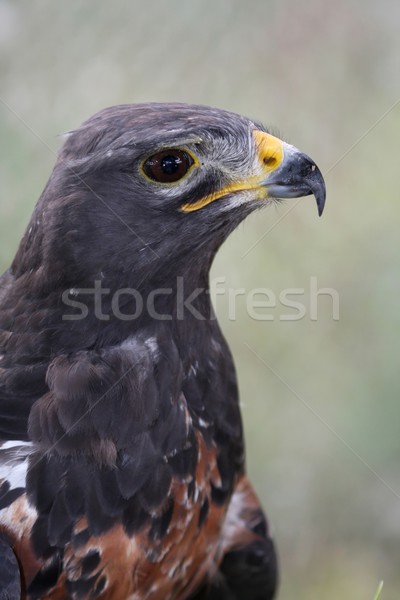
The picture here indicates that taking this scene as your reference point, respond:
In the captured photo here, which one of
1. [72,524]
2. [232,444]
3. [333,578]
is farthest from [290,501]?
[72,524]

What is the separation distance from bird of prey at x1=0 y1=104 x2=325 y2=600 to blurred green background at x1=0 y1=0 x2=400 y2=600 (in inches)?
80.0

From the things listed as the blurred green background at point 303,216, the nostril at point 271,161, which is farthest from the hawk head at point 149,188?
the blurred green background at point 303,216

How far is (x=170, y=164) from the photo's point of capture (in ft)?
10.4

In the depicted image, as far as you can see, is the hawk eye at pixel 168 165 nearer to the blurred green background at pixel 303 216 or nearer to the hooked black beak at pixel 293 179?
the hooked black beak at pixel 293 179

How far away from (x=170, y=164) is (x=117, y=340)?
65 centimetres

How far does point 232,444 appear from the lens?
371 cm

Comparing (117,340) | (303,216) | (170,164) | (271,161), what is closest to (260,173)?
(271,161)

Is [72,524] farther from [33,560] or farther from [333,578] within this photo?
[333,578]

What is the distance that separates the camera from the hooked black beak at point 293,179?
10.9 ft

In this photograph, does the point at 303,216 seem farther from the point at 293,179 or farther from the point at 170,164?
the point at 170,164

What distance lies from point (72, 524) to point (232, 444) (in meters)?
0.79

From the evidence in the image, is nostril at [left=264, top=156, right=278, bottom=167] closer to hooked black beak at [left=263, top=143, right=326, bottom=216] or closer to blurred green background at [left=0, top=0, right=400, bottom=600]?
hooked black beak at [left=263, top=143, right=326, bottom=216]

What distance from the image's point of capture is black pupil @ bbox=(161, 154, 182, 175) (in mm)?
3170

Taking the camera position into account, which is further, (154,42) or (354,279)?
(354,279)
